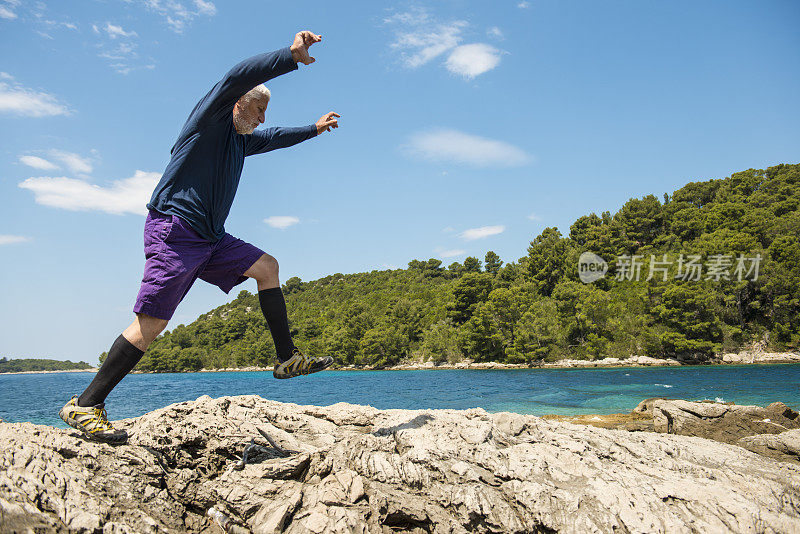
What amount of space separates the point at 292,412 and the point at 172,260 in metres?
2.32

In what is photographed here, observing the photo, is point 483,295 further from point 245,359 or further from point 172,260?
point 172,260

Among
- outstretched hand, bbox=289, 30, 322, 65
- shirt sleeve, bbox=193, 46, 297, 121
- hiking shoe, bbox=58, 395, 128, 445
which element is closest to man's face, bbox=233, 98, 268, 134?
shirt sleeve, bbox=193, 46, 297, 121

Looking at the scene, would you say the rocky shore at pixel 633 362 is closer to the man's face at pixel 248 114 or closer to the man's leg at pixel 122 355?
the man's face at pixel 248 114

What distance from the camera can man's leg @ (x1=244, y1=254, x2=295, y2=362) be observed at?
3326 mm

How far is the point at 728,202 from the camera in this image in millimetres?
59000

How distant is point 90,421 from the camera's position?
278 centimetres

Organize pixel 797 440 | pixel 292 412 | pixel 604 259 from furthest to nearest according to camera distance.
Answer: pixel 604 259, pixel 797 440, pixel 292 412

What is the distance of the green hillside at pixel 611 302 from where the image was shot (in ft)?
149

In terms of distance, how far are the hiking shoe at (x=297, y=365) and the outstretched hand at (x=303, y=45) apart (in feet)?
6.88

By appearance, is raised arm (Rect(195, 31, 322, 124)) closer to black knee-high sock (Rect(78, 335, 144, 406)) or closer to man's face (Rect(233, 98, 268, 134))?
man's face (Rect(233, 98, 268, 134))

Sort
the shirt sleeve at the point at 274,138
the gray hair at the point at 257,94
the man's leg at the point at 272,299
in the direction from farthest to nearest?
1. the shirt sleeve at the point at 274,138
2. the man's leg at the point at 272,299
3. the gray hair at the point at 257,94

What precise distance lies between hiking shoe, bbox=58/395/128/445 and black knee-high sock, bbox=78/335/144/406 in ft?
0.16

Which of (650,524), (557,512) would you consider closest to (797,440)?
(650,524)

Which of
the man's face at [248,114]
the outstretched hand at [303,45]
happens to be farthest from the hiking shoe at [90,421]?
the outstretched hand at [303,45]
